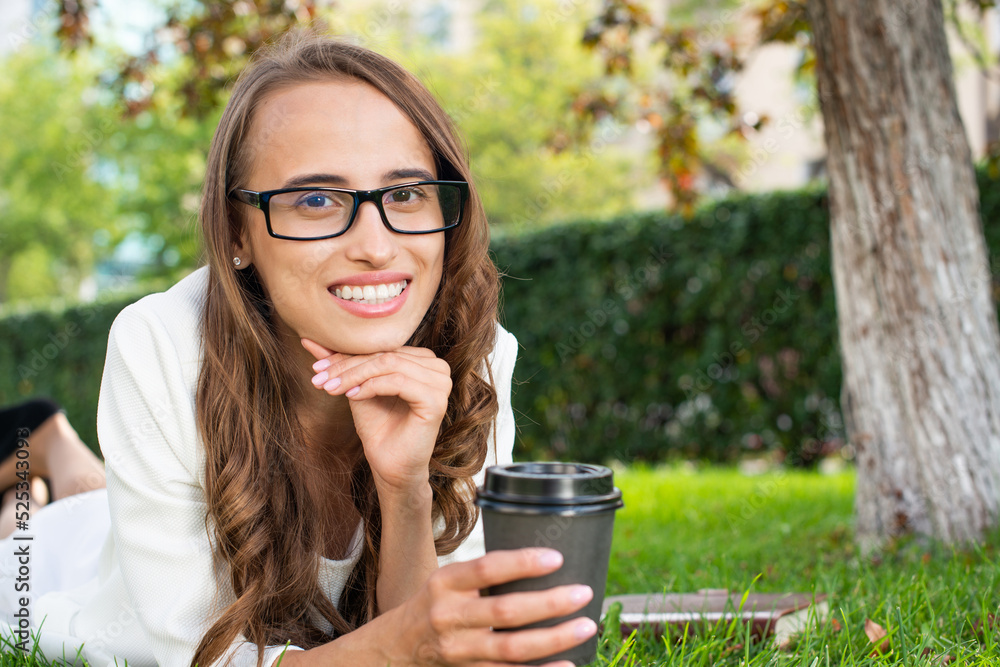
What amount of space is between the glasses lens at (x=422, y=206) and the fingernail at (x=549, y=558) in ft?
2.92

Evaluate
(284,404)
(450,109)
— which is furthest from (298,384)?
(450,109)

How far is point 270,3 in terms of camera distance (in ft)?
15.7

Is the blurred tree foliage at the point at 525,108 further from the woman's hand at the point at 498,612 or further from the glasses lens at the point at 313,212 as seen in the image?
the woman's hand at the point at 498,612

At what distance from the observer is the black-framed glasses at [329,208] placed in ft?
5.58

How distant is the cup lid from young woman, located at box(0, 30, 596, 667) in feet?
1.49

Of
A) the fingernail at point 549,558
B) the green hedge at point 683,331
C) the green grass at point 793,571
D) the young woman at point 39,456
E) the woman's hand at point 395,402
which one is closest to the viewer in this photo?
the fingernail at point 549,558

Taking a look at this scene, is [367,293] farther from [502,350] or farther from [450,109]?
[450,109]

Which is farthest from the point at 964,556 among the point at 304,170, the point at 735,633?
the point at 304,170

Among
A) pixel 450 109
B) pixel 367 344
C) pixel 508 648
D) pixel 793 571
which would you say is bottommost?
pixel 793 571

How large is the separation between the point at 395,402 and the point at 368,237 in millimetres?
359

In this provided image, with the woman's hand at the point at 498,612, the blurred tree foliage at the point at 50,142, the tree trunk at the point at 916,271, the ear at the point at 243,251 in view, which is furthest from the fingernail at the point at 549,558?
the blurred tree foliage at the point at 50,142

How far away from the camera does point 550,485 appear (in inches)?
44.1

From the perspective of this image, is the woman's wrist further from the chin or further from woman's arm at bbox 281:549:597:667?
woman's arm at bbox 281:549:597:667

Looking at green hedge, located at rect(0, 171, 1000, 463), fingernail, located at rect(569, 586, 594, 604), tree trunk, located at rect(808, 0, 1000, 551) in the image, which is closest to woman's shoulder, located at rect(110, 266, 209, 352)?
fingernail, located at rect(569, 586, 594, 604)
